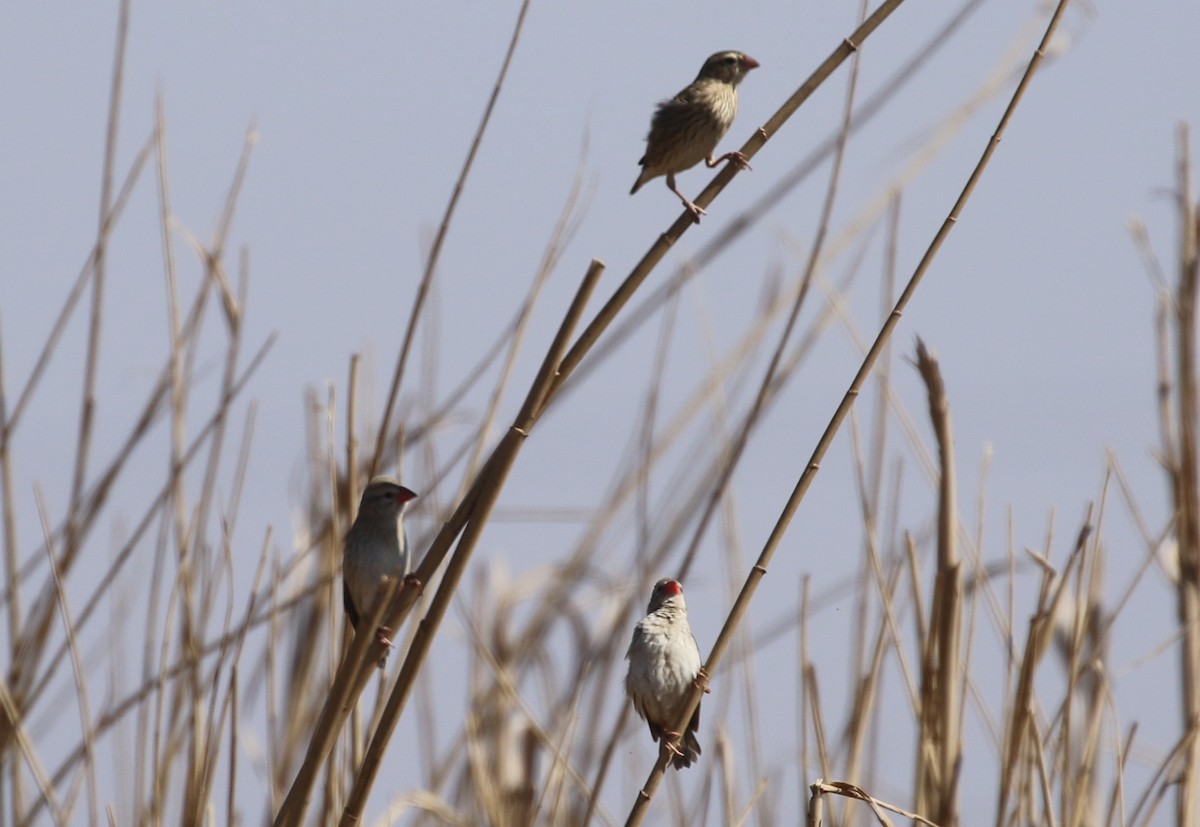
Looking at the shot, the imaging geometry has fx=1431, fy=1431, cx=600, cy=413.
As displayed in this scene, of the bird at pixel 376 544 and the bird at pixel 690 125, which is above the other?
the bird at pixel 690 125

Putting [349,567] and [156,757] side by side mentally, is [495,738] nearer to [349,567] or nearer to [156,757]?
[349,567]

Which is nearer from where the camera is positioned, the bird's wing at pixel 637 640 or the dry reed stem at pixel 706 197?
the dry reed stem at pixel 706 197

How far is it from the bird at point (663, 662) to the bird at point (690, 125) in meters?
1.14

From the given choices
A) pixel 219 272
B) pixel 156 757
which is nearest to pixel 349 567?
pixel 219 272

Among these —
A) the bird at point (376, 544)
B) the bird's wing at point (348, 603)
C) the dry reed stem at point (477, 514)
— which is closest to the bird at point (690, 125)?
the bird at point (376, 544)

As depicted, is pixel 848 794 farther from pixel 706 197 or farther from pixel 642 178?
pixel 642 178

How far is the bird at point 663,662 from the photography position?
12.4 ft

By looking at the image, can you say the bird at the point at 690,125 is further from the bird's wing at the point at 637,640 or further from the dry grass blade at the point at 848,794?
the dry grass blade at the point at 848,794

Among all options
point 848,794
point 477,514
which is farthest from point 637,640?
point 477,514

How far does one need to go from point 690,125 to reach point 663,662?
1447mm

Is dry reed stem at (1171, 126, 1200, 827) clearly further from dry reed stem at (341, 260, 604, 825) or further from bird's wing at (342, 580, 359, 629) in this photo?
bird's wing at (342, 580, 359, 629)

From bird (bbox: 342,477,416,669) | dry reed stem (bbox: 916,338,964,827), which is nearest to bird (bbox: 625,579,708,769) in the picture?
bird (bbox: 342,477,416,669)

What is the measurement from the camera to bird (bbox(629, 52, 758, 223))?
3.87 metres

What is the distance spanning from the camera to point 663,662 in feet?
12.5
